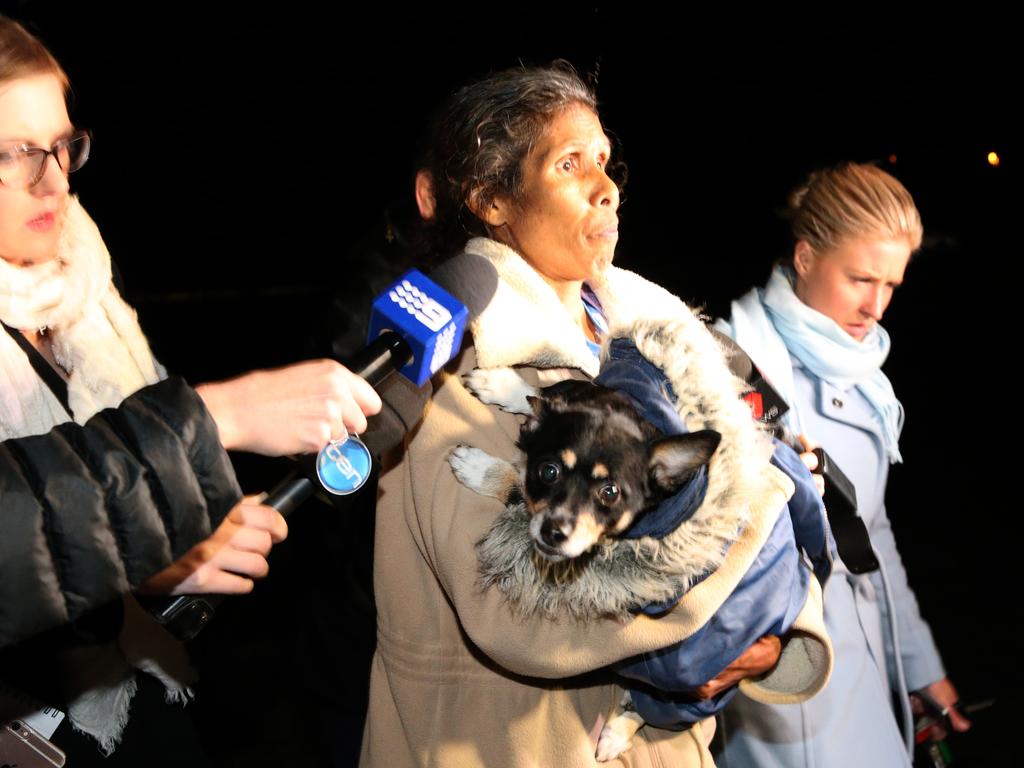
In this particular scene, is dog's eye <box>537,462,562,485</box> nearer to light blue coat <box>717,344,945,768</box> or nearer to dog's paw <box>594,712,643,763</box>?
dog's paw <box>594,712,643,763</box>

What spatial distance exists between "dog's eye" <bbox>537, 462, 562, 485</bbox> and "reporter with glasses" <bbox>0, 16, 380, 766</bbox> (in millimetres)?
349

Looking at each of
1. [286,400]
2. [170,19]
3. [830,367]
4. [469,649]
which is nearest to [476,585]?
[469,649]

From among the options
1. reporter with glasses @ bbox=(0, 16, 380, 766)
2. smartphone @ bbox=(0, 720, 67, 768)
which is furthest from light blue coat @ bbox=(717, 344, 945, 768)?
smartphone @ bbox=(0, 720, 67, 768)

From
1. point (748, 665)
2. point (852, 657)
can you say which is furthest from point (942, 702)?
point (748, 665)

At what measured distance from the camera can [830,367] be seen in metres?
2.45

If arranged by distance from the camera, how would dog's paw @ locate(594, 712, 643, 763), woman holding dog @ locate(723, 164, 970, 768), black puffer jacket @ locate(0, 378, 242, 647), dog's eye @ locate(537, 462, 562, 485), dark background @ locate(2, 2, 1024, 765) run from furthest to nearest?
dark background @ locate(2, 2, 1024, 765) → woman holding dog @ locate(723, 164, 970, 768) → dog's paw @ locate(594, 712, 643, 763) → dog's eye @ locate(537, 462, 562, 485) → black puffer jacket @ locate(0, 378, 242, 647)

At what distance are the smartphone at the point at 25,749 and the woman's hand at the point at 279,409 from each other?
0.60 metres

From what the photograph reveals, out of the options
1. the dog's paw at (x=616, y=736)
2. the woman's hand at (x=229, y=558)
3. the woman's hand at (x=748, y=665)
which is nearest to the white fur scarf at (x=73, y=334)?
the woman's hand at (x=229, y=558)

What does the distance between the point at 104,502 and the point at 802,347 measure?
2.02 meters

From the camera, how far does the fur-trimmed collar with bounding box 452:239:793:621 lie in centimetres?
129

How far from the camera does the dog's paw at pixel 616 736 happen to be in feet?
4.90

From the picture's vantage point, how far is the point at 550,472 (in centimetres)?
133

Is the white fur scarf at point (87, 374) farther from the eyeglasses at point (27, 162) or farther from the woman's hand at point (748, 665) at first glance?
the woman's hand at point (748, 665)

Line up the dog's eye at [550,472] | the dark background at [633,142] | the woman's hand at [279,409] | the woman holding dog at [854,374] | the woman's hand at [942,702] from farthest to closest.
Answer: the dark background at [633,142] < the woman's hand at [942,702] < the woman holding dog at [854,374] < the dog's eye at [550,472] < the woman's hand at [279,409]
